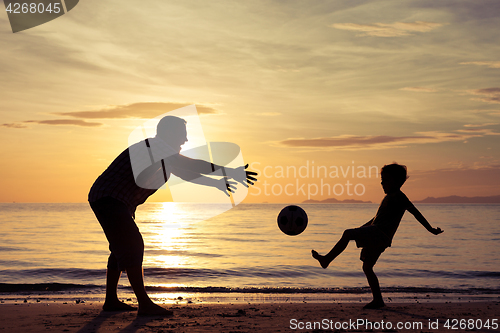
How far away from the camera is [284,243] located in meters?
22.7

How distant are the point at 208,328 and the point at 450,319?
3.42 meters

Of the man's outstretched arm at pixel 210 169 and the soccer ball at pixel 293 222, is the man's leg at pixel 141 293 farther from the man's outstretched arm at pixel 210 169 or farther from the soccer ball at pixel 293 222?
the soccer ball at pixel 293 222

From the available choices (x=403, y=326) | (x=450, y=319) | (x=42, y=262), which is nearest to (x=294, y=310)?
(x=403, y=326)

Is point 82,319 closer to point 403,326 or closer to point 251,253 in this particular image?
point 403,326

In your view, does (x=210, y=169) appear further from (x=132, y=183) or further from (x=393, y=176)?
(x=393, y=176)

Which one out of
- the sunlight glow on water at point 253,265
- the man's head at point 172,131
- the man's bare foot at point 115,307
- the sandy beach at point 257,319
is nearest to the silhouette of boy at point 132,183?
the man's head at point 172,131

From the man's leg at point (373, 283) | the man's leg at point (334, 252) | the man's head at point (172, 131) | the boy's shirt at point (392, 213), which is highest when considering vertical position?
the man's head at point (172, 131)

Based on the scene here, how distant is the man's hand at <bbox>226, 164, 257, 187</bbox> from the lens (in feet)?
16.1

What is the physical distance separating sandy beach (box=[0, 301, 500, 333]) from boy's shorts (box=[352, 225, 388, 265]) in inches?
33.7

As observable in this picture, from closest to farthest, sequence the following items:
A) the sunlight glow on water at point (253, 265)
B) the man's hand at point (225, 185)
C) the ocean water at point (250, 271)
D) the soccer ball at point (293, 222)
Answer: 1. the man's hand at point (225, 185)
2. the soccer ball at point (293, 222)
3. the ocean water at point (250, 271)
4. the sunlight glow on water at point (253, 265)

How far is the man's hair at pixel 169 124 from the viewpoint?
17.5 ft

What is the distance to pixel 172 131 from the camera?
17.5 feet

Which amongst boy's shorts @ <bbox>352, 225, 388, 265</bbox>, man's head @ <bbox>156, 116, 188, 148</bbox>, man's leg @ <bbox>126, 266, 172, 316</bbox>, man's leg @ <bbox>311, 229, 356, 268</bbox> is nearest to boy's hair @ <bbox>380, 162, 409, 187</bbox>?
boy's shorts @ <bbox>352, 225, 388, 265</bbox>

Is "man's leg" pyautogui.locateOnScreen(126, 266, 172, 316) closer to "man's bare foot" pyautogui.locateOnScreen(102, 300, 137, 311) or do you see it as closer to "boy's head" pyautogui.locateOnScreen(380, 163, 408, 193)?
"man's bare foot" pyautogui.locateOnScreen(102, 300, 137, 311)
